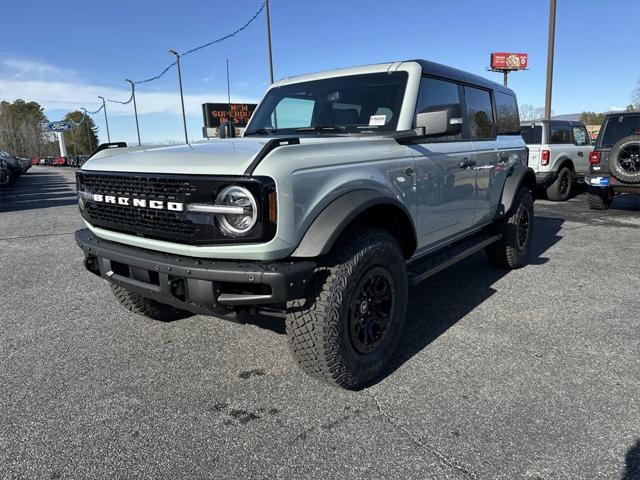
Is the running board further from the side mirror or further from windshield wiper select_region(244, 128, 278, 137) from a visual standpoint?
windshield wiper select_region(244, 128, 278, 137)

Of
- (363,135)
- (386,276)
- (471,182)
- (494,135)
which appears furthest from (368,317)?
(494,135)

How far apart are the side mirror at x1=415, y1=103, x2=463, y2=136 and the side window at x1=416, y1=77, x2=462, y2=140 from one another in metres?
0.19

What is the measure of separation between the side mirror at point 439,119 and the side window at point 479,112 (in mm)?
1302

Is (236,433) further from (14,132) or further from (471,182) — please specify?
(14,132)

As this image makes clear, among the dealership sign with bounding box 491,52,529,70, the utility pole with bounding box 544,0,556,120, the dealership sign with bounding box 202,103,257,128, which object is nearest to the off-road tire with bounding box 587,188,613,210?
the utility pole with bounding box 544,0,556,120

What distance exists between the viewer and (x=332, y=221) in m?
2.31

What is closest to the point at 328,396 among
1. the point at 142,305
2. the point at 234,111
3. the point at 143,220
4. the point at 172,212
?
the point at 172,212

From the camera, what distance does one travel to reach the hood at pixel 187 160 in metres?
2.20

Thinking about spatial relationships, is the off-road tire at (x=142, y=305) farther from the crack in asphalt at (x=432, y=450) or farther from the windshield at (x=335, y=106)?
the crack in asphalt at (x=432, y=450)

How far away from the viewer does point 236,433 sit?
2.27 meters

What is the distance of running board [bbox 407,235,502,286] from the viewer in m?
3.22

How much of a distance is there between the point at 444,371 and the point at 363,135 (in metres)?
1.62

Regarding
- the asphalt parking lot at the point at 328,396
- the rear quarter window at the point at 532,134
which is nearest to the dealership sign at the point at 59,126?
the rear quarter window at the point at 532,134

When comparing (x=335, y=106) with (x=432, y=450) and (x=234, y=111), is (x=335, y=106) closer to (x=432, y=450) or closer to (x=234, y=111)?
(x=432, y=450)
